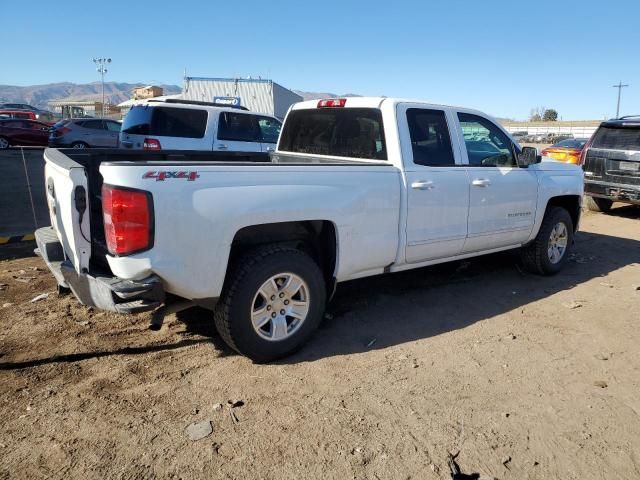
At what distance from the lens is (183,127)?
10.3 meters

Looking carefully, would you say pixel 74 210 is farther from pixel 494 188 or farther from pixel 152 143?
pixel 152 143

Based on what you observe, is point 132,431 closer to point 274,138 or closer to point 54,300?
point 54,300

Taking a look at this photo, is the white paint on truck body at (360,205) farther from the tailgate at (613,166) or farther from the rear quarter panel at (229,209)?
the tailgate at (613,166)

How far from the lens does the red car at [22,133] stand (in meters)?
20.9

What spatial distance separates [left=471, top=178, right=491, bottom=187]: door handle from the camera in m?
4.79

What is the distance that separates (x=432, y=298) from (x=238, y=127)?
7.08 meters

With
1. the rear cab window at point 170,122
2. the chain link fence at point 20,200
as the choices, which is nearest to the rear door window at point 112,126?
the chain link fence at point 20,200

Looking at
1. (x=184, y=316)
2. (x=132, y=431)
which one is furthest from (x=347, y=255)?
(x=132, y=431)

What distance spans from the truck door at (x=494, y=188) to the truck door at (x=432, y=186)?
0.59ft

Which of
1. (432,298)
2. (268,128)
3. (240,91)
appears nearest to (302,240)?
(432,298)

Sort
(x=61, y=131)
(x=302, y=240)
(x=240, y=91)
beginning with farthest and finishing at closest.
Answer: (x=240, y=91)
(x=61, y=131)
(x=302, y=240)

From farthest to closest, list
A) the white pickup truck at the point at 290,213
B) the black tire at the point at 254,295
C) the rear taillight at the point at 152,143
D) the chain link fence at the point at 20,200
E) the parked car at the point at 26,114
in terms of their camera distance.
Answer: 1. the parked car at the point at 26,114
2. the rear taillight at the point at 152,143
3. the chain link fence at the point at 20,200
4. the black tire at the point at 254,295
5. the white pickup truck at the point at 290,213

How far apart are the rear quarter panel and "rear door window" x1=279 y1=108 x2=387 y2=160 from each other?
632mm

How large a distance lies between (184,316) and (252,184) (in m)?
1.74
